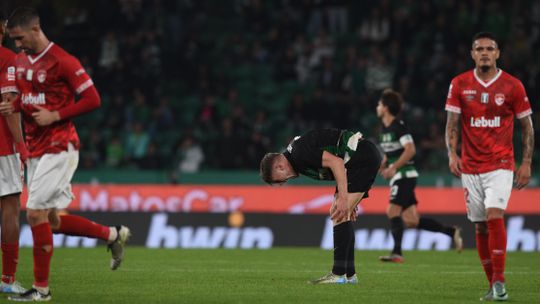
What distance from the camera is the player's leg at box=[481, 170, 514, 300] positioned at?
8.98m

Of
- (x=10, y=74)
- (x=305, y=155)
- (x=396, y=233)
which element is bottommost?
(x=396, y=233)

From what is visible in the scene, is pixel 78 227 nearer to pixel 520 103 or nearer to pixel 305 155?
pixel 305 155

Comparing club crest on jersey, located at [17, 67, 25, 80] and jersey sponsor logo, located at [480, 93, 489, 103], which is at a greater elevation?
club crest on jersey, located at [17, 67, 25, 80]

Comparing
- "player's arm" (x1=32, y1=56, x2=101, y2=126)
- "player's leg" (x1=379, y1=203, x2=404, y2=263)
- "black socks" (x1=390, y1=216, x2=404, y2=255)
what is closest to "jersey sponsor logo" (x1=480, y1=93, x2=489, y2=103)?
"player's arm" (x1=32, y1=56, x2=101, y2=126)

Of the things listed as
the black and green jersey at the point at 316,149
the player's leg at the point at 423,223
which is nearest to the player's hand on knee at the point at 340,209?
the black and green jersey at the point at 316,149

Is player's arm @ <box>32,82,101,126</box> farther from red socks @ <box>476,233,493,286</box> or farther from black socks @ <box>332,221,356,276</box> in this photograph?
red socks @ <box>476,233,493,286</box>

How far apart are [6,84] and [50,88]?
51cm

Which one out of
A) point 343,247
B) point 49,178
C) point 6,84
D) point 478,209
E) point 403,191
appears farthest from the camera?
point 403,191

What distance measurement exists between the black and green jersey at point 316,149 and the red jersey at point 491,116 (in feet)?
3.96

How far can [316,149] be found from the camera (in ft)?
32.0

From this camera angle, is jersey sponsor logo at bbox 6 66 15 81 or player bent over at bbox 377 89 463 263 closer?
jersey sponsor logo at bbox 6 66 15 81

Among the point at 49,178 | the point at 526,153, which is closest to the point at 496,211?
the point at 526,153

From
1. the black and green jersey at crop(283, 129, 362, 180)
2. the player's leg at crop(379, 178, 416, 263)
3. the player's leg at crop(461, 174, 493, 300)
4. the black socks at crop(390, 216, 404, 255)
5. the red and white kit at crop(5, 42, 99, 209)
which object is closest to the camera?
the red and white kit at crop(5, 42, 99, 209)

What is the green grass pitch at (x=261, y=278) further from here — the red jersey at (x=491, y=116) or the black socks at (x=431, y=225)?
the red jersey at (x=491, y=116)
